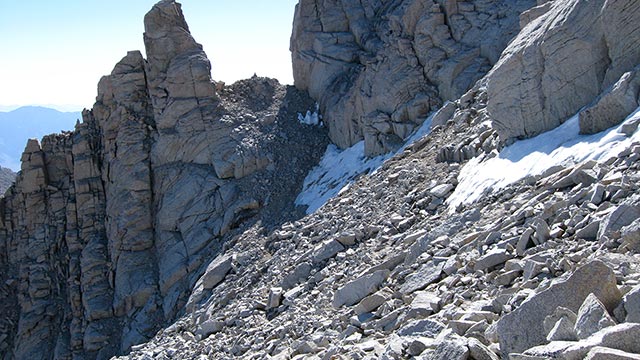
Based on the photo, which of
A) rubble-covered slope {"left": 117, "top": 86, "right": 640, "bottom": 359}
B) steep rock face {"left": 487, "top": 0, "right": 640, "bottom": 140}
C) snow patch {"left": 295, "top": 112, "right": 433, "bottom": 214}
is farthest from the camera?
snow patch {"left": 295, "top": 112, "right": 433, "bottom": 214}

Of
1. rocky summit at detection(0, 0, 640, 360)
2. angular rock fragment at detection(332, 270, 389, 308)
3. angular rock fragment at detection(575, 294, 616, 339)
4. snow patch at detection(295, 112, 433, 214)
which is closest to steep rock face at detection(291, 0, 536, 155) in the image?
rocky summit at detection(0, 0, 640, 360)

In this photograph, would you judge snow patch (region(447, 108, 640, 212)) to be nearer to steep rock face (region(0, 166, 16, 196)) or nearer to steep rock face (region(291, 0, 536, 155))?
steep rock face (region(291, 0, 536, 155))

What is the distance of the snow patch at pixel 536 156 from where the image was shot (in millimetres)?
13295

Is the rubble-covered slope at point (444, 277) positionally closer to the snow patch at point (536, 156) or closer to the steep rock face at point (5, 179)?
the snow patch at point (536, 156)

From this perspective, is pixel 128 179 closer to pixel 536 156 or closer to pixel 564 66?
pixel 536 156

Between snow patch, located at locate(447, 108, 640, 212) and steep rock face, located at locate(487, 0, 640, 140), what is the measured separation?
0.53 metres

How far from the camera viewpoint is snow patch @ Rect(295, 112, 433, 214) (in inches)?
1158

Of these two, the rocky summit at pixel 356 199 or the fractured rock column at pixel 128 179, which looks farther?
the fractured rock column at pixel 128 179

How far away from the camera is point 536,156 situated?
15.8 meters

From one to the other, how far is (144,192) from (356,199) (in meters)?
18.1

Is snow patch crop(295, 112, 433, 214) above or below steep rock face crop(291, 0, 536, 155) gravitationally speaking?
below

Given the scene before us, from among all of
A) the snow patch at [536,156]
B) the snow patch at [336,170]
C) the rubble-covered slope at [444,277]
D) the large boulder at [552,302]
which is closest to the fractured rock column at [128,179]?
the snow patch at [336,170]

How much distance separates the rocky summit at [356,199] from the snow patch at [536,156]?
9 centimetres

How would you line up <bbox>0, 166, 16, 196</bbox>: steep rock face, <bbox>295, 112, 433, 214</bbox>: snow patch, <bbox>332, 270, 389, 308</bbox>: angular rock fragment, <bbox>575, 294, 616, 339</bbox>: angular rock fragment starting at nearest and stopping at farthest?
<bbox>575, 294, 616, 339</bbox>: angular rock fragment < <bbox>332, 270, 389, 308</bbox>: angular rock fragment < <bbox>295, 112, 433, 214</bbox>: snow patch < <bbox>0, 166, 16, 196</bbox>: steep rock face
